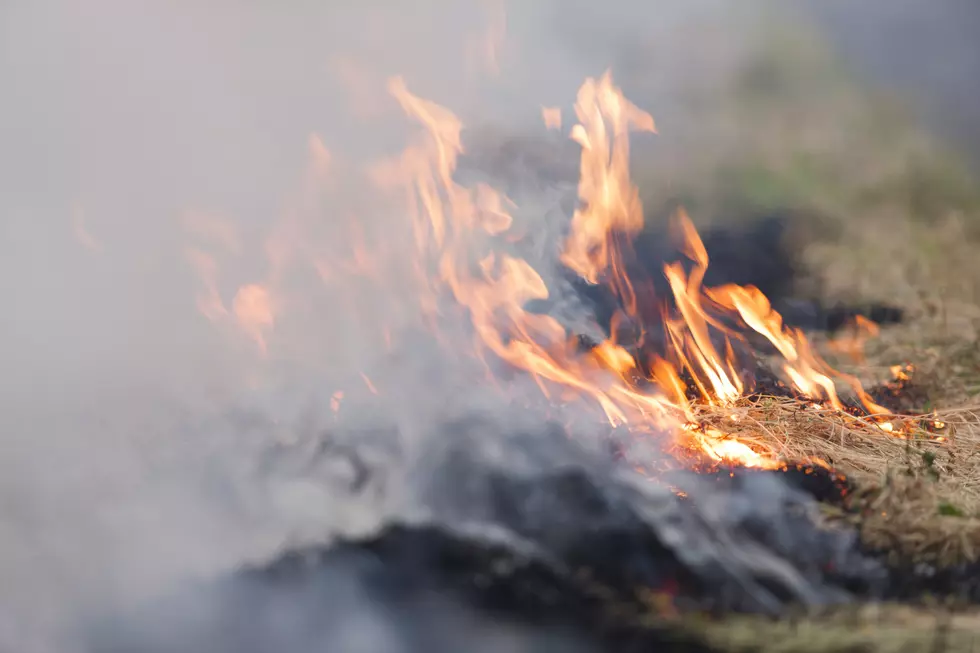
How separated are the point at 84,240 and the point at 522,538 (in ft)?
6.30

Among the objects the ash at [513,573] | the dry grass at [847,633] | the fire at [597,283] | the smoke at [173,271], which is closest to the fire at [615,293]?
the fire at [597,283]

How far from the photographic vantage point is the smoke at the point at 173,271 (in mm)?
2250

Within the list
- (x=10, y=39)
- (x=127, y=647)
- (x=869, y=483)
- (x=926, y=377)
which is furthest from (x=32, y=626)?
(x=926, y=377)

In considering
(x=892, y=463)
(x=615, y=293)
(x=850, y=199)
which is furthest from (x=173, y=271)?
(x=850, y=199)

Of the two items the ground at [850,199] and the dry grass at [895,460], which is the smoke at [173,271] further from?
the ground at [850,199]

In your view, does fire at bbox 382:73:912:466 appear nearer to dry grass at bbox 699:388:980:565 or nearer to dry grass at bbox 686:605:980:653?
dry grass at bbox 699:388:980:565

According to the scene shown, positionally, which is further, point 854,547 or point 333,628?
point 854,547

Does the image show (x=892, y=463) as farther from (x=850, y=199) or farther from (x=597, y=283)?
(x=850, y=199)

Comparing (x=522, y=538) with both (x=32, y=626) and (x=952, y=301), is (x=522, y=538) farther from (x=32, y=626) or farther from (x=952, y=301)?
(x=952, y=301)

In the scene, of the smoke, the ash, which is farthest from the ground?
the smoke

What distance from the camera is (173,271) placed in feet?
9.75

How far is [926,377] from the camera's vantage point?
12.3 ft

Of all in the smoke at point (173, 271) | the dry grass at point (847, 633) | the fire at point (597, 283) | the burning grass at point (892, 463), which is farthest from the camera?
the fire at point (597, 283)

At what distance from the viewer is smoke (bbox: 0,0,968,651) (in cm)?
225
